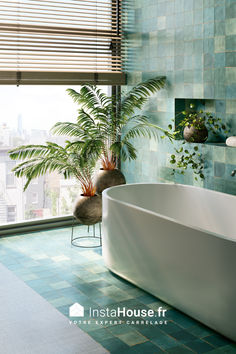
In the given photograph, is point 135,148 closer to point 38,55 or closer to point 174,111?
point 174,111

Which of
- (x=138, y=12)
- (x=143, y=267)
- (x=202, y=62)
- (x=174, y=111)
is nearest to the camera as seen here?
(x=143, y=267)

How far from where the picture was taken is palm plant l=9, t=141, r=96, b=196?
4.88 m

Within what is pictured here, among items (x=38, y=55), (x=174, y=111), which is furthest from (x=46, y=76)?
(x=174, y=111)

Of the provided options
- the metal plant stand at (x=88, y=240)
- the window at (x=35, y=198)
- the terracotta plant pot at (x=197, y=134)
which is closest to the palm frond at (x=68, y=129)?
the window at (x=35, y=198)

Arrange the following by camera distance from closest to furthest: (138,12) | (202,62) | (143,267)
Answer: (143,267) < (202,62) < (138,12)

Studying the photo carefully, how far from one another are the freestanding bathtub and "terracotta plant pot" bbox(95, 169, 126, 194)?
0.56 meters

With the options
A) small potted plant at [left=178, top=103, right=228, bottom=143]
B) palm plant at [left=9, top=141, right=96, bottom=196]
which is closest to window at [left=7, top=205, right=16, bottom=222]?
palm plant at [left=9, top=141, right=96, bottom=196]

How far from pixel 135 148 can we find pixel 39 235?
1.44 meters

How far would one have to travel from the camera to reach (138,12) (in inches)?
222

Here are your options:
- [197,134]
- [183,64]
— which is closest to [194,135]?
[197,134]

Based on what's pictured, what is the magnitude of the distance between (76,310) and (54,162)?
1.79 m

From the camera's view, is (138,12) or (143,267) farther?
(138,12)

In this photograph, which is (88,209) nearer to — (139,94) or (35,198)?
(35,198)

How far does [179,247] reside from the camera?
3.41m
